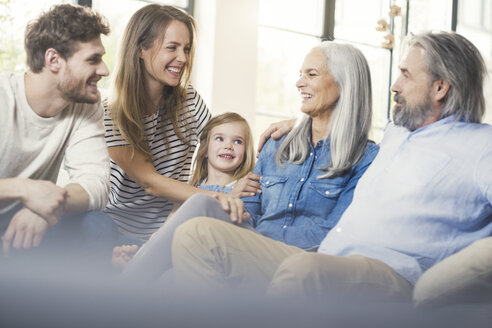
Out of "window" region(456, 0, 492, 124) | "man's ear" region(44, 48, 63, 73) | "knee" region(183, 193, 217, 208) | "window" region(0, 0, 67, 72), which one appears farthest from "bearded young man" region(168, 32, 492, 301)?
"window" region(456, 0, 492, 124)

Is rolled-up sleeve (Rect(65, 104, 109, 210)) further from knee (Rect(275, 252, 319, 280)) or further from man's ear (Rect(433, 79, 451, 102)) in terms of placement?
man's ear (Rect(433, 79, 451, 102))

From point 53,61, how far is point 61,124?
10cm

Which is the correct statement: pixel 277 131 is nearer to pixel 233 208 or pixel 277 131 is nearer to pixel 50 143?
pixel 233 208

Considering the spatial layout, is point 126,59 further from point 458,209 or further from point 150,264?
point 458,209

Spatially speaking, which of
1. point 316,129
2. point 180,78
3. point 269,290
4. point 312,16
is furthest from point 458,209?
point 312,16

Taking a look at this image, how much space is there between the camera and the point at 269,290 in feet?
2.46

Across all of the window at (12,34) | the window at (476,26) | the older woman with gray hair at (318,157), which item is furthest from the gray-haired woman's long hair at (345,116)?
the window at (476,26)

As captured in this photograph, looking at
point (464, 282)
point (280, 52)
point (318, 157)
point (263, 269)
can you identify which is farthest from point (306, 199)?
point (280, 52)

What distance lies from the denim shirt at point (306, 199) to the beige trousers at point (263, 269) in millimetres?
238

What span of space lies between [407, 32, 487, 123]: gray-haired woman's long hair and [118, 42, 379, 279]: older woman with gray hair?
0.19m

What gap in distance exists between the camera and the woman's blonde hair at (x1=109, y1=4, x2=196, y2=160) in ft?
4.03

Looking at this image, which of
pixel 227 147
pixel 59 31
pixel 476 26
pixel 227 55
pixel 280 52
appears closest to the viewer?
pixel 59 31

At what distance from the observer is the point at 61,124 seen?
0.96 meters

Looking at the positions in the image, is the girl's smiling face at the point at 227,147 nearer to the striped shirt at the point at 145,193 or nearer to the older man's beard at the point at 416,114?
the striped shirt at the point at 145,193
